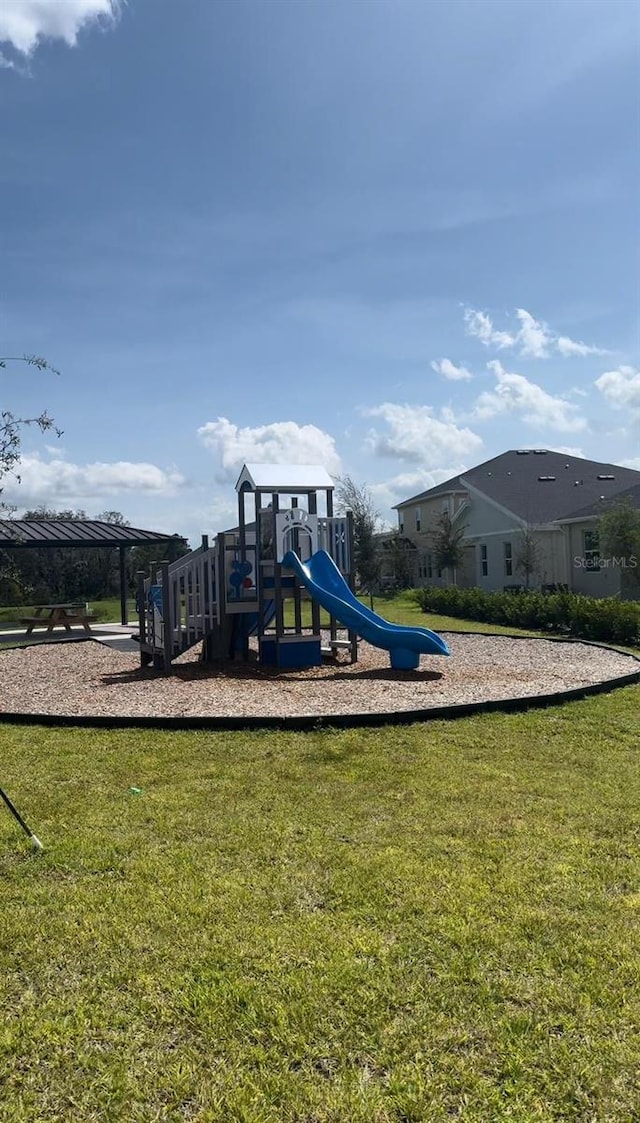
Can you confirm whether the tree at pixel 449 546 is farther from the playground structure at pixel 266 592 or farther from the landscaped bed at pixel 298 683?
the playground structure at pixel 266 592

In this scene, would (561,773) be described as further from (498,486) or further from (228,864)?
(498,486)

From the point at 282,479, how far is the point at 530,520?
17893 mm

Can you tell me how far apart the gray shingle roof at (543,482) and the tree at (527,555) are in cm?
83

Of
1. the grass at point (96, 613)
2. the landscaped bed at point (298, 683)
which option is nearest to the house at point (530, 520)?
the landscaped bed at point (298, 683)

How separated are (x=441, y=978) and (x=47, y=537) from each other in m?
17.6

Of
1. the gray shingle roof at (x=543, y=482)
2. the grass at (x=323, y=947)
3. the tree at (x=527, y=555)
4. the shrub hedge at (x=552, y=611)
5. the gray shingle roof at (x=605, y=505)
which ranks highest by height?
the gray shingle roof at (x=543, y=482)

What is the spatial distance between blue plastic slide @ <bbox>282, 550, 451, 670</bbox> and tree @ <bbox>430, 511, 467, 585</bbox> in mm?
19516

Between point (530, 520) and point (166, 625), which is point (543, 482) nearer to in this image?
point (530, 520)

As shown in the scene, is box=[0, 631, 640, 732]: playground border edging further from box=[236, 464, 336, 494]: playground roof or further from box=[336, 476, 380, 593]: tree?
box=[336, 476, 380, 593]: tree

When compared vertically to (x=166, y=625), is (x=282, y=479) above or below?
above

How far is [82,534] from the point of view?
774 inches

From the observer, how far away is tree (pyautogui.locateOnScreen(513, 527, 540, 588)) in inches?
1025

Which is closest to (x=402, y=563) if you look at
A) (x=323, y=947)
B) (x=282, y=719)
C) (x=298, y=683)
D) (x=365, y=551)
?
(x=365, y=551)

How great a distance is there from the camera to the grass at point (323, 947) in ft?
7.15
